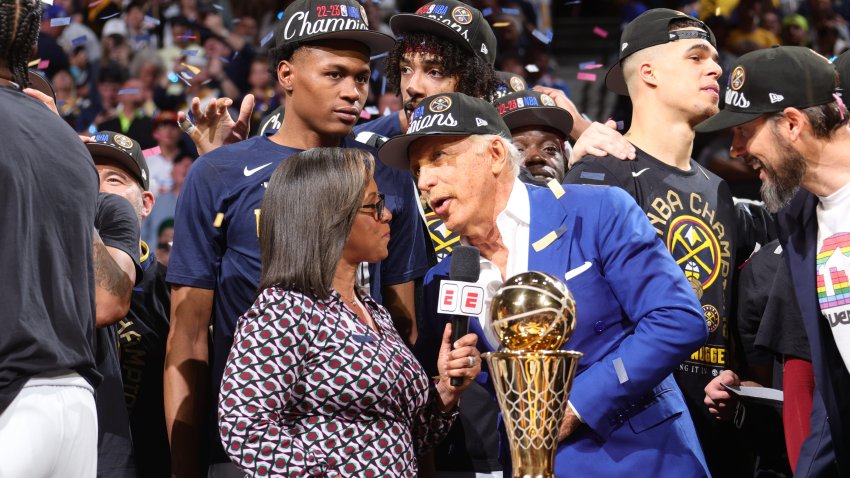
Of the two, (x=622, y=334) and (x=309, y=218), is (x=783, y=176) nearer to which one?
(x=622, y=334)

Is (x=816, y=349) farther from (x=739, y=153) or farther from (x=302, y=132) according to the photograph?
(x=302, y=132)

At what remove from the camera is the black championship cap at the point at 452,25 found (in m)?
4.03

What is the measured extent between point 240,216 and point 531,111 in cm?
138

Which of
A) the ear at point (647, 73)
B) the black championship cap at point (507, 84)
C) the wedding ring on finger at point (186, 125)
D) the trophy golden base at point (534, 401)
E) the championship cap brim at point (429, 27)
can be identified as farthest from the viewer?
the black championship cap at point (507, 84)

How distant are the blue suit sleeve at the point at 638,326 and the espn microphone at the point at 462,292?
1.16ft

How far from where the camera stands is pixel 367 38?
345cm

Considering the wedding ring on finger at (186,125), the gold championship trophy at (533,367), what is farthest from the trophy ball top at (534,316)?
the wedding ring on finger at (186,125)

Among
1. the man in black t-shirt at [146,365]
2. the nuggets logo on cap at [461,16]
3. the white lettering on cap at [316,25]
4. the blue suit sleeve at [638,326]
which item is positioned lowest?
the man in black t-shirt at [146,365]

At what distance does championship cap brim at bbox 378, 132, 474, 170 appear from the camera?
2957mm

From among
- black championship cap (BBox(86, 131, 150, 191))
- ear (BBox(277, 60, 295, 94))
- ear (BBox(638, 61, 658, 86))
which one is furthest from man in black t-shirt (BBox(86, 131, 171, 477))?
ear (BBox(638, 61, 658, 86))

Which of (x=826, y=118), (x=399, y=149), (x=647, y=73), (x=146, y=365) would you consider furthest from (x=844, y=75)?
(x=146, y=365)

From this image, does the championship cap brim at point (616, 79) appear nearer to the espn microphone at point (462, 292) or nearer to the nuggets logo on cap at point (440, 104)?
the nuggets logo on cap at point (440, 104)

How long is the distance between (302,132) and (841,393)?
1.68 metres

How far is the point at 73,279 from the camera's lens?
7.54 feet
